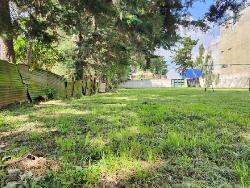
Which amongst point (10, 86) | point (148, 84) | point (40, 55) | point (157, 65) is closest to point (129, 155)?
point (10, 86)

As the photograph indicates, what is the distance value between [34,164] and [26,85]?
7583mm

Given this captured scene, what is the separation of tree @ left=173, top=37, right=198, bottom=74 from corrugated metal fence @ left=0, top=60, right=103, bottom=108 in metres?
43.1

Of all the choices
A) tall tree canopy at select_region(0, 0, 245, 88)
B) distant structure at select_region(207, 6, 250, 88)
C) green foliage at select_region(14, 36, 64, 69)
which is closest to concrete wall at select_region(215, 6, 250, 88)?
distant structure at select_region(207, 6, 250, 88)

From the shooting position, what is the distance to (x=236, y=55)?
4059 cm

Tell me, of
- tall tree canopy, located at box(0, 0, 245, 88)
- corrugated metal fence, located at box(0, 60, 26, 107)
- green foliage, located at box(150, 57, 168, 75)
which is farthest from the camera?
green foliage, located at box(150, 57, 168, 75)

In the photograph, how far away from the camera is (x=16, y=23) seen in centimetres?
1018

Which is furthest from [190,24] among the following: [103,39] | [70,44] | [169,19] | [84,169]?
[84,169]

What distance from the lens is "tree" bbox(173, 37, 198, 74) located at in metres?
55.3

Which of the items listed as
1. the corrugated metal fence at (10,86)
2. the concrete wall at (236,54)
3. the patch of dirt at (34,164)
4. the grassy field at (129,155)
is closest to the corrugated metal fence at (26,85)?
the corrugated metal fence at (10,86)

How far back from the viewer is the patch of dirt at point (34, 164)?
2.53 m

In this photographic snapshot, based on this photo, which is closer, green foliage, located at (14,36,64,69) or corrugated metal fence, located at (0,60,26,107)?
corrugated metal fence, located at (0,60,26,107)

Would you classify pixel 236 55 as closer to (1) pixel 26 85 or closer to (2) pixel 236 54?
(2) pixel 236 54

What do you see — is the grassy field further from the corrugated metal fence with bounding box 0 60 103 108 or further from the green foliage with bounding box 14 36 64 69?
the green foliage with bounding box 14 36 64 69

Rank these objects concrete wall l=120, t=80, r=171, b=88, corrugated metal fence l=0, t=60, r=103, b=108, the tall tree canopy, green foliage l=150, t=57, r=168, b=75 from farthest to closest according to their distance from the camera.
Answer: concrete wall l=120, t=80, r=171, b=88
green foliage l=150, t=57, r=168, b=75
the tall tree canopy
corrugated metal fence l=0, t=60, r=103, b=108
